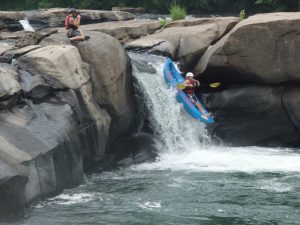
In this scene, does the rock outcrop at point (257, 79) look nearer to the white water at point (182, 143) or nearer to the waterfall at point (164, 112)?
the white water at point (182, 143)

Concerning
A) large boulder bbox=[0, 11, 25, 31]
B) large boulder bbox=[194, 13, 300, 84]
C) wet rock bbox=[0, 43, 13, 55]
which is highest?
large boulder bbox=[0, 11, 25, 31]

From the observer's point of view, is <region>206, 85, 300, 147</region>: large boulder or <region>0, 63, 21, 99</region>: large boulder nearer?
<region>0, 63, 21, 99</region>: large boulder

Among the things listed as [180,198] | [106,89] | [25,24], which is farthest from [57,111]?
[25,24]

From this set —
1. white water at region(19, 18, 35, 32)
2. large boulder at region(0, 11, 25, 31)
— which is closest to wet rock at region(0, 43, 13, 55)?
large boulder at region(0, 11, 25, 31)

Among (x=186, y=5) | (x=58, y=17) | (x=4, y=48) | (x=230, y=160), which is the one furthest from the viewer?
(x=186, y=5)

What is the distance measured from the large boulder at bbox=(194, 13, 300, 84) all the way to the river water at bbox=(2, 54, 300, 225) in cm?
132

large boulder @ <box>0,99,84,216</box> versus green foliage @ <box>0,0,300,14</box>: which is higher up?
green foliage @ <box>0,0,300,14</box>

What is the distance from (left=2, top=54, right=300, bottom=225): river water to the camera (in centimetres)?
783

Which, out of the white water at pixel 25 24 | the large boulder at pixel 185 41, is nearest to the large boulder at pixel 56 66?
the large boulder at pixel 185 41

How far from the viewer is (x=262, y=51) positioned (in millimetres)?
12539

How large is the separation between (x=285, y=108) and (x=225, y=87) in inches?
52.7

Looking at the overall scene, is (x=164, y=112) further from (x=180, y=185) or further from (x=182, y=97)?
(x=180, y=185)

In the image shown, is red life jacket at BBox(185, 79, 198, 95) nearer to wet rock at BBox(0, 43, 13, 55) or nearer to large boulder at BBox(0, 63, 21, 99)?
wet rock at BBox(0, 43, 13, 55)

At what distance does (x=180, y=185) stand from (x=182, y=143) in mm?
3222
